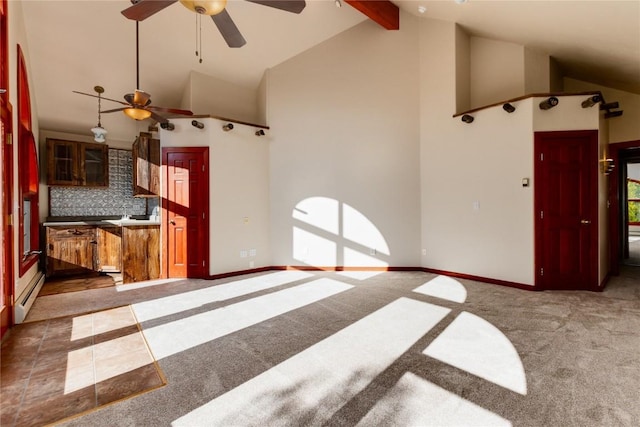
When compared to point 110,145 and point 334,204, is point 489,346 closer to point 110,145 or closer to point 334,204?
point 334,204

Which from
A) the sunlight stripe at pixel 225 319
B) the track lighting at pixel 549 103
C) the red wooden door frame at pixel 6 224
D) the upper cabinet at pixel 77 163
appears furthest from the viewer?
the upper cabinet at pixel 77 163

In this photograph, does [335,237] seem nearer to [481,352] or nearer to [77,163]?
[481,352]

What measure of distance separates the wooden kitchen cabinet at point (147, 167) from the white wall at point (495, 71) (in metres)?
5.89

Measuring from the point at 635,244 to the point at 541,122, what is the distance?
7905 millimetres

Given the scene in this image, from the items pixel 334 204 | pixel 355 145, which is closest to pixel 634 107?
pixel 355 145

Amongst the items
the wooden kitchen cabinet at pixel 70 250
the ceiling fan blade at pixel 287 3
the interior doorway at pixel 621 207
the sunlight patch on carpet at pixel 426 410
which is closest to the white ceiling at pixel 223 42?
the interior doorway at pixel 621 207

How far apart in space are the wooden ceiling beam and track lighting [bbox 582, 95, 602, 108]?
3224 mm

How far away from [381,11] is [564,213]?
169 inches

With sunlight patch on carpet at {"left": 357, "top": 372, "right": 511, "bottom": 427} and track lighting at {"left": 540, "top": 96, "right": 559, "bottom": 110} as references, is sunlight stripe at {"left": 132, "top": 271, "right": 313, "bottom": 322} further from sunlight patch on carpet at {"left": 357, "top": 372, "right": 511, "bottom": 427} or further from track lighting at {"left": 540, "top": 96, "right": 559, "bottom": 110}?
track lighting at {"left": 540, "top": 96, "right": 559, "bottom": 110}

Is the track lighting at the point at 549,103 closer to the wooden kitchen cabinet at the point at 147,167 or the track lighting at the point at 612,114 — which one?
the track lighting at the point at 612,114

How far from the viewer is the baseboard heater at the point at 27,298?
3.31 metres

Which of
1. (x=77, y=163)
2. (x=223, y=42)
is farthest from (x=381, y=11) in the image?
(x=77, y=163)

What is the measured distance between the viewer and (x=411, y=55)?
18.5 ft

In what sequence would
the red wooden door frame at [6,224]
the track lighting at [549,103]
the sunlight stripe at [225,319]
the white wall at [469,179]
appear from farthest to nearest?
1. the white wall at [469,179]
2. the track lighting at [549,103]
3. the red wooden door frame at [6,224]
4. the sunlight stripe at [225,319]
